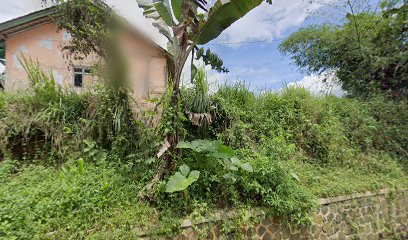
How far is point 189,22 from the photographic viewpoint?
10.4 ft

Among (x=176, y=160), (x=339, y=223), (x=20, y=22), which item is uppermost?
(x=20, y=22)

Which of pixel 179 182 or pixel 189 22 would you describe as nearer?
pixel 179 182

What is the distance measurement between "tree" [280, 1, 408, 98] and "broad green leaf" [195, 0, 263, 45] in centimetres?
624

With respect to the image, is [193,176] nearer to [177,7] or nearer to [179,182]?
[179,182]

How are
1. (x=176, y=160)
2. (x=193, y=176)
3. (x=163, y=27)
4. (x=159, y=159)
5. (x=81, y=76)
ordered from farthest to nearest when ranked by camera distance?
(x=81, y=76)
(x=163, y=27)
(x=159, y=159)
(x=176, y=160)
(x=193, y=176)

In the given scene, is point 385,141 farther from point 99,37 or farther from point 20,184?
point 20,184

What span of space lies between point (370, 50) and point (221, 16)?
21.8 feet

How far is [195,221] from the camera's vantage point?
2.76 metres

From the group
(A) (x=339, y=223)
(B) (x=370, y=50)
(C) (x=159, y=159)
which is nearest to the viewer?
(C) (x=159, y=159)

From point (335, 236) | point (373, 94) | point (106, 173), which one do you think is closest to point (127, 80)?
point (106, 173)

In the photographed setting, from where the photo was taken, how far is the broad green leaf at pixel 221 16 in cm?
307

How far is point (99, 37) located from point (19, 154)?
2.65 m

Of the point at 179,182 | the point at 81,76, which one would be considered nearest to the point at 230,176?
the point at 179,182

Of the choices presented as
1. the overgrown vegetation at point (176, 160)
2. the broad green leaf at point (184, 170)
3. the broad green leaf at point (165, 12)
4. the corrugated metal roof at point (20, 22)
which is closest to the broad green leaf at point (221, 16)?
the broad green leaf at point (165, 12)
